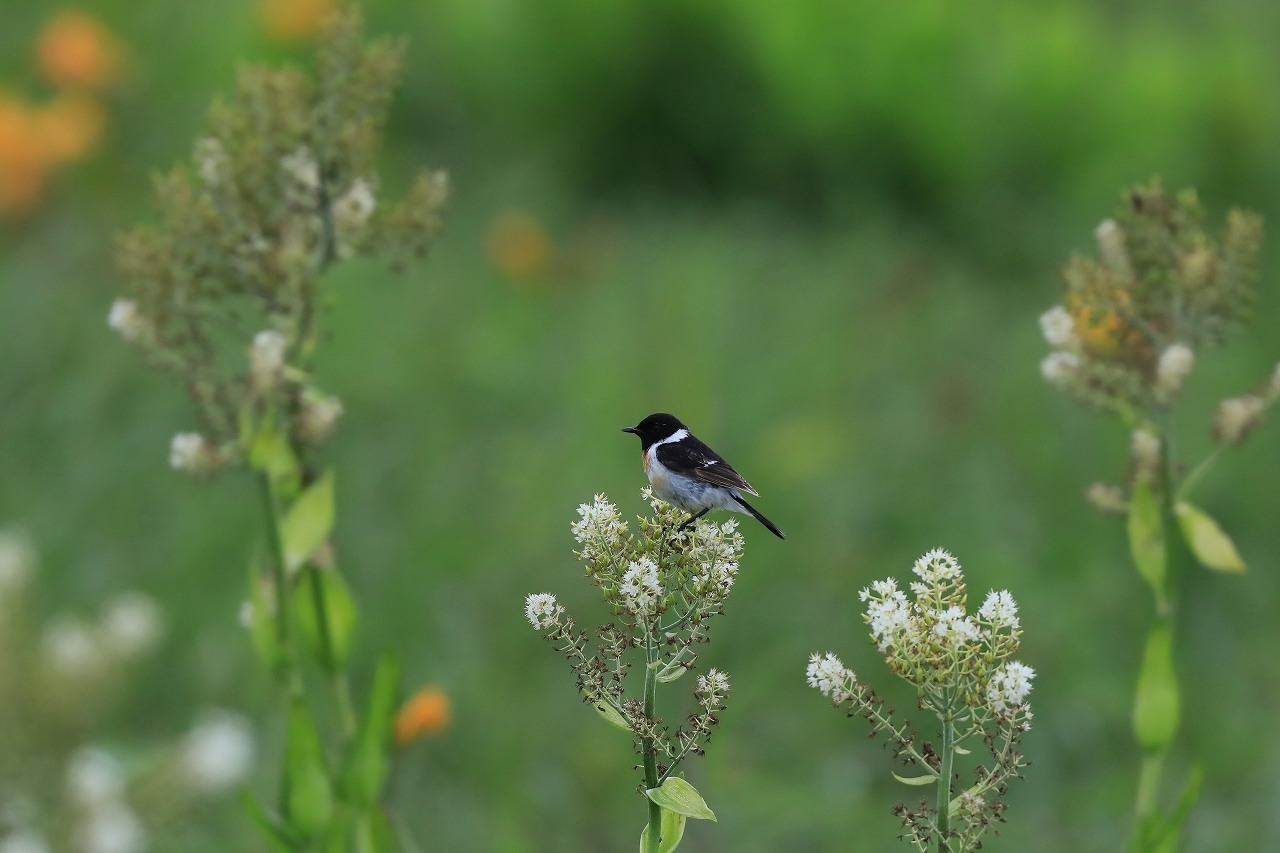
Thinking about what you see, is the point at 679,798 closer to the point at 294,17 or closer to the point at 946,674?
the point at 946,674

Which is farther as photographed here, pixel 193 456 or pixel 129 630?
pixel 129 630

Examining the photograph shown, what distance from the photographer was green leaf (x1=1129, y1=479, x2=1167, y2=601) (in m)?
2.06

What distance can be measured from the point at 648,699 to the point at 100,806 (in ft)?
6.71

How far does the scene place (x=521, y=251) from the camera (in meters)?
5.40

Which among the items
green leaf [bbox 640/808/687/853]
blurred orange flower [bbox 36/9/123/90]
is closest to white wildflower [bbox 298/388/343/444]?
green leaf [bbox 640/808/687/853]

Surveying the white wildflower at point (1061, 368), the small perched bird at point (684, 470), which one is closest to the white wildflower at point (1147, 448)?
the white wildflower at point (1061, 368)

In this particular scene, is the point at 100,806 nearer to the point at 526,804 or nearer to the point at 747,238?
the point at 526,804

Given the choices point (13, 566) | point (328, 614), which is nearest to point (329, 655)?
point (328, 614)

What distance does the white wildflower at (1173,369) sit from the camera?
6.47 ft

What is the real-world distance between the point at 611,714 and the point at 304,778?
92cm

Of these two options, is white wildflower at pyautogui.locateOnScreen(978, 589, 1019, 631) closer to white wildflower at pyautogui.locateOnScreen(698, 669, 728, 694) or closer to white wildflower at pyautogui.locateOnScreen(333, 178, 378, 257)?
white wildflower at pyautogui.locateOnScreen(698, 669, 728, 694)

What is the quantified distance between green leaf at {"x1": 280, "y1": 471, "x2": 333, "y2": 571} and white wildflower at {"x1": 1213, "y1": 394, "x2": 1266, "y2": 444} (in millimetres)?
1221

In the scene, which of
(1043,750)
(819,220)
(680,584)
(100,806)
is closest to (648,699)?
(680,584)

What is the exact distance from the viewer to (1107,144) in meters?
6.53
